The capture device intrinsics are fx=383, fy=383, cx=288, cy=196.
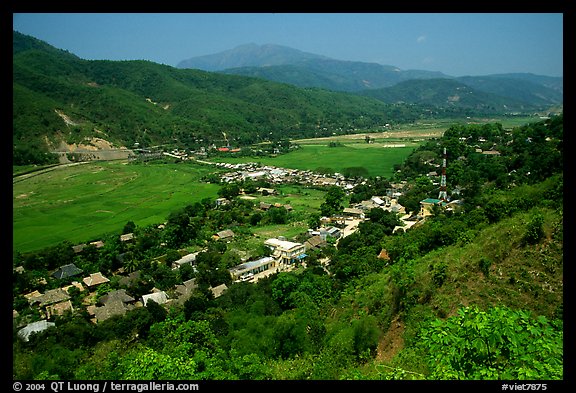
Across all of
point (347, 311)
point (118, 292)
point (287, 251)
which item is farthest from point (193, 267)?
point (347, 311)

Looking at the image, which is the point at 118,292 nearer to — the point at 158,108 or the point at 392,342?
the point at 392,342

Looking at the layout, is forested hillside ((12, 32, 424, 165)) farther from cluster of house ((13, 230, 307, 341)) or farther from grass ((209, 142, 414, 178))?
cluster of house ((13, 230, 307, 341))

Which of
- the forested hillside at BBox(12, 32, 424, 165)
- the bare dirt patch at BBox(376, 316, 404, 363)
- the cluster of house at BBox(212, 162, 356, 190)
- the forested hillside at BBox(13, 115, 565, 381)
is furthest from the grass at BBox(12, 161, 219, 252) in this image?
the bare dirt patch at BBox(376, 316, 404, 363)

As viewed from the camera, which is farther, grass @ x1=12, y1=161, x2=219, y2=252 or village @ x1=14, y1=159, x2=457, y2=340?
grass @ x1=12, y1=161, x2=219, y2=252

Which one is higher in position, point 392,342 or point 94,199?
point 94,199
